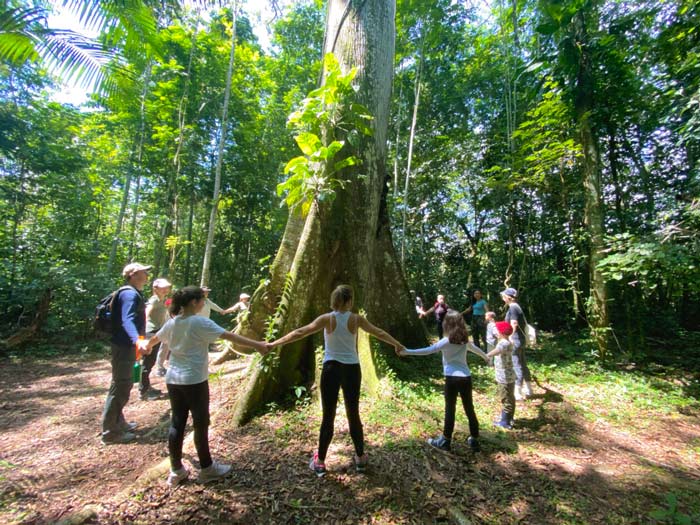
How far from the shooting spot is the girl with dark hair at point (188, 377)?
245 centimetres

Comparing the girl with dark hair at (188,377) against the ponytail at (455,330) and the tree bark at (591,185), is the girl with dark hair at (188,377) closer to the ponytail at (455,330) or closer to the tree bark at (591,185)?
the ponytail at (455,330)

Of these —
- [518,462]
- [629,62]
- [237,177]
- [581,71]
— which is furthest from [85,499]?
[237,177]

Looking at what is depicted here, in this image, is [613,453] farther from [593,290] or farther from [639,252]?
[593,290]

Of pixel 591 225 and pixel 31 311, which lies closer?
pixel 591 225

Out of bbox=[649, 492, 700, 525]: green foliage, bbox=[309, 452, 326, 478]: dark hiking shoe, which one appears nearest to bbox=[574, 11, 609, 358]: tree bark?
bbox=[649, 492, 700, 525]: green foliage

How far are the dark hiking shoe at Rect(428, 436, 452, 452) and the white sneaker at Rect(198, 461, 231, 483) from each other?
1.87 m

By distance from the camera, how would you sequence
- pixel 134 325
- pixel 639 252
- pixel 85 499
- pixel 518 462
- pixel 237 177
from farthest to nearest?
pixel 237 177
pixel 639 252
pixel 134 325
pixel 518 462
pixel 85 499

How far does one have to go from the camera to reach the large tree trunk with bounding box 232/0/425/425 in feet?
12.3

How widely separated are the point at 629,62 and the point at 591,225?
3.92 metres

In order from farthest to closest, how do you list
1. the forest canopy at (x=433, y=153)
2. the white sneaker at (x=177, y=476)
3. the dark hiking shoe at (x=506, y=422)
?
the forest canopy at (x=433, y=153), the dark hiking shoe at (x=506, y=422), the white sneaker at (x=177, y=476)

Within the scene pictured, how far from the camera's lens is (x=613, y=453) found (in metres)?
3.51

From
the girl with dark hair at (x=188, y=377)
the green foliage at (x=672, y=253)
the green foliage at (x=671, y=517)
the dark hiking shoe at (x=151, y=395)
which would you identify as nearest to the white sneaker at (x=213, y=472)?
the girl with dark hair at (x=188, y=377)

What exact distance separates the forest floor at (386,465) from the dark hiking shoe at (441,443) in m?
0.10

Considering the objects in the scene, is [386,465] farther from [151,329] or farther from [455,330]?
[151,329]
